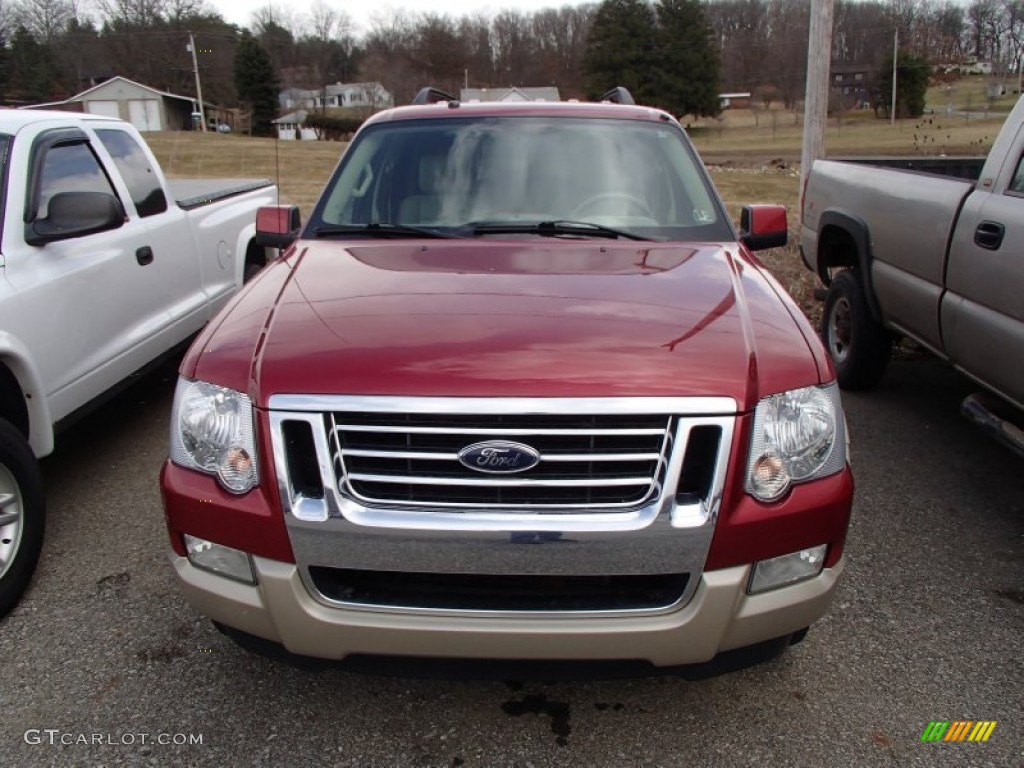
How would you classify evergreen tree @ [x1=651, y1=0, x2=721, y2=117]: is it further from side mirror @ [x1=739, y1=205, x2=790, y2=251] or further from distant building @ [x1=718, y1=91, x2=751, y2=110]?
side mirror @ [x1=739, y1=205, x2=790, y2=251]

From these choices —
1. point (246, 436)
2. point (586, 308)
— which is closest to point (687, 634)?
point (586, 308)

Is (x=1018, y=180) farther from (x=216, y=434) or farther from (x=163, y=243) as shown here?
(x=163, y=243)

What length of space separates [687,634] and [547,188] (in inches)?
82.4

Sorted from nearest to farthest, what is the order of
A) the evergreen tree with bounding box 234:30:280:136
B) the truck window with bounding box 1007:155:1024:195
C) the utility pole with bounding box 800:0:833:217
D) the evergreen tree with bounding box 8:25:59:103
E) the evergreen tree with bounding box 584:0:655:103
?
the truck window with bounding box 1007:155:1024:195, the utility pole with bounding box 800:0:833:217, the evergreen tree with bounding box 8:25:59:103, the evergreen tree with bounding box 234:30:280:136, the evergreen tree with bounding box 584:0:655:103

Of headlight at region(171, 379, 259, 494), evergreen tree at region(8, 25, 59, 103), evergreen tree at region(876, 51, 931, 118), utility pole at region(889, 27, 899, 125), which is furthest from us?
evergreen tree at region(8, 25, 59, 103)

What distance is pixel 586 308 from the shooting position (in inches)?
98.1

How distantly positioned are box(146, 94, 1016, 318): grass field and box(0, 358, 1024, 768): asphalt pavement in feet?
15.5

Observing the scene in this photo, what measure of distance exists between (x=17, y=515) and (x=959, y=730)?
3365mm

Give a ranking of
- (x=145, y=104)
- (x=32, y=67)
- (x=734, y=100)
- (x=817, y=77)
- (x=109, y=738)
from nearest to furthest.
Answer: (x=109, y=738) < (x=817, y=77) < (x=32, y=67) < (x=145, y=104) < (x=734, y=100)

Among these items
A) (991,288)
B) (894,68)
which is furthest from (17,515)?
(894,68)

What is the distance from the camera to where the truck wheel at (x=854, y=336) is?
212 inches

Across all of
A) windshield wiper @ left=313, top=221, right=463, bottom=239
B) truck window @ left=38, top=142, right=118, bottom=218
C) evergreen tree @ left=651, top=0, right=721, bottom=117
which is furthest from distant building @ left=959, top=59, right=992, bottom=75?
evergreen tree @ left=651, top=0, right=721, bottom=117

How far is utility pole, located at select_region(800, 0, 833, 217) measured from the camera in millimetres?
8906

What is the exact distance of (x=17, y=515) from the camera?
3.19 m
